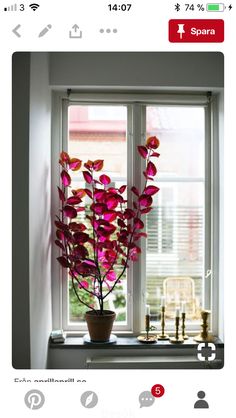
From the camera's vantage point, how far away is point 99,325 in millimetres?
1240

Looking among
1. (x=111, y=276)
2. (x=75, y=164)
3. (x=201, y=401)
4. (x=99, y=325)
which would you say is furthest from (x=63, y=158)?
(x=201, y=401)

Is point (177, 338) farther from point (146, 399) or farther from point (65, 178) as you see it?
point (146, 399)

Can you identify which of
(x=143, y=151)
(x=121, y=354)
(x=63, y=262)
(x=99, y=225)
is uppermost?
(x=143, y=151)

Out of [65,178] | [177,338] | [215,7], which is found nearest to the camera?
[215,7]

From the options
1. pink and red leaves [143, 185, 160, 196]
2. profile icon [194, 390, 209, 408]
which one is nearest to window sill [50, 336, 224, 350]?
pink and red leaves [143, 185, 160, 196]

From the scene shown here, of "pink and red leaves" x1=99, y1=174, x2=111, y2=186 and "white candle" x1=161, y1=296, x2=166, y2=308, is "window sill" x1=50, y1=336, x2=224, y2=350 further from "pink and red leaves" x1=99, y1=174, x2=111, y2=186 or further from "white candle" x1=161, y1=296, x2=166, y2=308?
"pink and red leaves" x1=99, y1=174, x2=111, y2=186

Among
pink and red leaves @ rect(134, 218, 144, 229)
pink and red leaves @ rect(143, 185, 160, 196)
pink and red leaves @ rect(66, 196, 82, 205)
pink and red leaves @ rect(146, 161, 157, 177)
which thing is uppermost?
pink and red leaves @ rect(146, 161, 157, 177)

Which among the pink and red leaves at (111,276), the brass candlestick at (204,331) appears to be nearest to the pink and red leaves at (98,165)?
the pink and red leaves at (111,276)

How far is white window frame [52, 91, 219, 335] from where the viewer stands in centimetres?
131

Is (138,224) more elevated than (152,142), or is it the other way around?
(152,142)

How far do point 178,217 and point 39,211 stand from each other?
0.56 metres

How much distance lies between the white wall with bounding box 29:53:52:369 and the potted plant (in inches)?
2.4
